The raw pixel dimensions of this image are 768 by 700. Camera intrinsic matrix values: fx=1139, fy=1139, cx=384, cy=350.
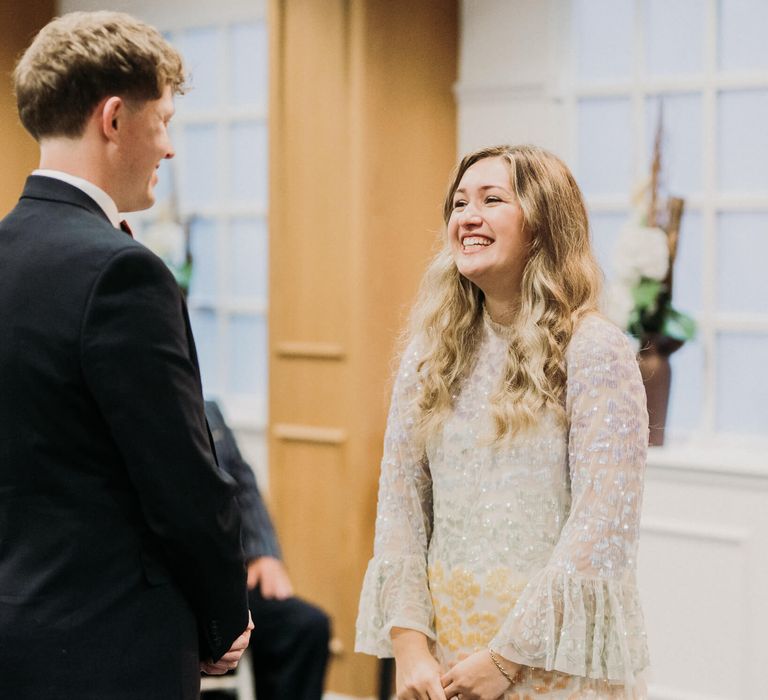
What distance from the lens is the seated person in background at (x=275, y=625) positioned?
322 centimetres

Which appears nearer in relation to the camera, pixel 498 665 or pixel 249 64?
pixel 498 665

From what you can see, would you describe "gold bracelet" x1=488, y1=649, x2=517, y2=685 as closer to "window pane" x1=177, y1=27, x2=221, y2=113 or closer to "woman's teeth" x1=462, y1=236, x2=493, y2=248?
"woman's teeth" x1=462, y1=236, x2=493, y2=248

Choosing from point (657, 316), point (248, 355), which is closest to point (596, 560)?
point (657, 316)

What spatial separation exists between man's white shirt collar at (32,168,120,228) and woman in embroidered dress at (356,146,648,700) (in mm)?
613

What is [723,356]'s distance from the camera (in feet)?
12.2

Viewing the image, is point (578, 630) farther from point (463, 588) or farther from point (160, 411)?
point (160, 411)

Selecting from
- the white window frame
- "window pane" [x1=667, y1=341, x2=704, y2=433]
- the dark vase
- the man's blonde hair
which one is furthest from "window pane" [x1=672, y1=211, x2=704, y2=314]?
the man's blonde hair

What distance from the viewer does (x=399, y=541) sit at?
192 cm

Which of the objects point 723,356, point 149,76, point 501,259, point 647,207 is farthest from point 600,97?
point 149,76

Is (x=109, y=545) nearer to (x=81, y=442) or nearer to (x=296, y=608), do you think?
(x=81, y=442)

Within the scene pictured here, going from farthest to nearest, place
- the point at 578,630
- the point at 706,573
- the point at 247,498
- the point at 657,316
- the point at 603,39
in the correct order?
Answer: the point at 603,39
the point at 657,316
the point at 706,573
the point at 247,498
the point at 578,630

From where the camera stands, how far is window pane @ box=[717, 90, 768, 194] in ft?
11.9

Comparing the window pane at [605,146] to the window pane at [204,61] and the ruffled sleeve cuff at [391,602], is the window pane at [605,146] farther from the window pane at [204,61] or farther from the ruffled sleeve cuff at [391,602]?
the ruffled sleeve cuff at [391,602]

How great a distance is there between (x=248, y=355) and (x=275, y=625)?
185cm
